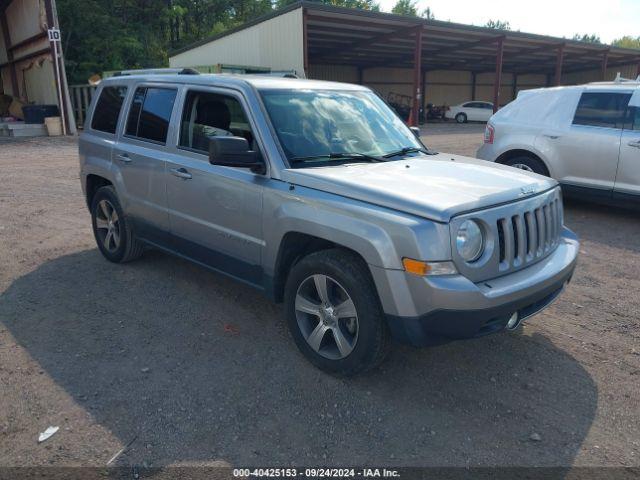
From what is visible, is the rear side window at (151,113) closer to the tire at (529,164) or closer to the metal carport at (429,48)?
the tire at (529,164)

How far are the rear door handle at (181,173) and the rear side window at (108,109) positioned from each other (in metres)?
1.31

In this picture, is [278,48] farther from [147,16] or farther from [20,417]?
[20,417]

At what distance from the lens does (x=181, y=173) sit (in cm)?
433

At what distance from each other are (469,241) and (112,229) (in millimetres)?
3946

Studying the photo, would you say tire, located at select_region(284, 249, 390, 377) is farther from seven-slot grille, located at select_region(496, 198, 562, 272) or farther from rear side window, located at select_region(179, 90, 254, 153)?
rear side window, located at select_region(179, 90, 254, 153)

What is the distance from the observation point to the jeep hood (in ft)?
9.82

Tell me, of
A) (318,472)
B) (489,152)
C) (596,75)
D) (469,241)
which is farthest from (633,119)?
(596,75)

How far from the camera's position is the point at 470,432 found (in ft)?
9.66

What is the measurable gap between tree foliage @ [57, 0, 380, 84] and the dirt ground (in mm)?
28221

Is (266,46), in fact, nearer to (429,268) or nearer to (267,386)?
(267,386)

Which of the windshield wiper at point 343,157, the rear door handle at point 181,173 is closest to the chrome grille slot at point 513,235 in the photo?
the windshield wiper at point 343,157

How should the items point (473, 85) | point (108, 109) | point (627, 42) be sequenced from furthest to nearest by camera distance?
point (627, 42)
point (473, 85)
point (108, 109)

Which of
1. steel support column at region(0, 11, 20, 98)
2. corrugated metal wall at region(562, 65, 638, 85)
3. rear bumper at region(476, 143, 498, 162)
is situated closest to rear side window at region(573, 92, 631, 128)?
rear bumper at region(476, 143, 498, 162)

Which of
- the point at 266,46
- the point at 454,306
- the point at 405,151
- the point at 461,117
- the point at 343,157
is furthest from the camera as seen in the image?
the point at 461,117
